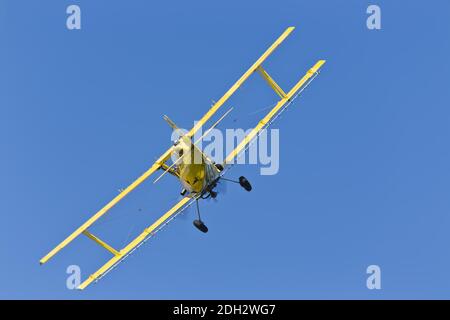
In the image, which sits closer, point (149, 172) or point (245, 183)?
point (149, 172)

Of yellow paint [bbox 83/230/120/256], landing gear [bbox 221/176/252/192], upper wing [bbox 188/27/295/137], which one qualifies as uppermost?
upper wing [bbox 188/27/295/137]

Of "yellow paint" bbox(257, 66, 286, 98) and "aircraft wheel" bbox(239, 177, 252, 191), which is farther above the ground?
"yellow paint" bbox(257, 66, 286, 98)

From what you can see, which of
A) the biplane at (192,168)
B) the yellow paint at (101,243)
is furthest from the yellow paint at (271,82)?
the yellow paint at (101,243)

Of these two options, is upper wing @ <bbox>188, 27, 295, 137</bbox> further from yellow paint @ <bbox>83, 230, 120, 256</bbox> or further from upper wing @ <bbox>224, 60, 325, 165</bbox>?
Answer: yellow paint @ <bbox>83, 230, 120, 256</bbox>

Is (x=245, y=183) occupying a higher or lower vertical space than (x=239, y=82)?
lower

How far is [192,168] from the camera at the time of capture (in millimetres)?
45438

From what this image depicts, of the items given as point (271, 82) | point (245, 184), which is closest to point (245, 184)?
point (245, 184)

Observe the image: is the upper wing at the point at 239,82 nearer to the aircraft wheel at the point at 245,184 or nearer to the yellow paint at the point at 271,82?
the yellow paint at the point at 271,82

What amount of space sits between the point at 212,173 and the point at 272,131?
5.57 metres

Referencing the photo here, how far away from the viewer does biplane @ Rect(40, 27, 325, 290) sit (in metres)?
45.1

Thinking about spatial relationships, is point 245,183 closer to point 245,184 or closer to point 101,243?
point 245,184

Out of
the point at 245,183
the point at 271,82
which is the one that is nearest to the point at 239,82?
the point at 271,82

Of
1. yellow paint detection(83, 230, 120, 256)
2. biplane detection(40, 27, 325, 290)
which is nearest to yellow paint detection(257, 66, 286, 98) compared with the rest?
biplane detection(40, 27, 325, 290)

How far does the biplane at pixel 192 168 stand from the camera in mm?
45109
